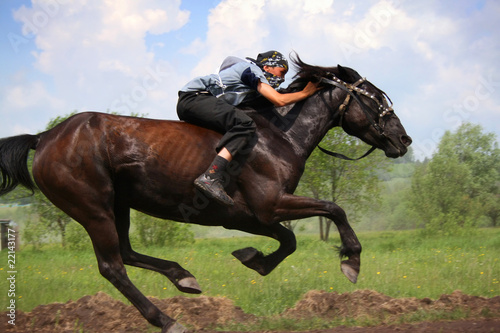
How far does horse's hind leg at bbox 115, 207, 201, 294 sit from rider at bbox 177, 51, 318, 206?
38.0 inches

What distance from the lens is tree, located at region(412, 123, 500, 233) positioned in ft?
80.3

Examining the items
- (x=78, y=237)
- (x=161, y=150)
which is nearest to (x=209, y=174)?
(x=161, y=150)

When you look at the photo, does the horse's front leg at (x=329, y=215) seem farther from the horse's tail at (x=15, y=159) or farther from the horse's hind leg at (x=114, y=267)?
the horse's tail at (x=15, y=159)

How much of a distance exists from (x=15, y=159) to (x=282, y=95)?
113 inches

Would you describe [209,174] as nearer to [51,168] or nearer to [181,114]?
[181,114]

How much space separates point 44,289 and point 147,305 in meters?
3.76

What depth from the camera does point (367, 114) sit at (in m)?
5.23

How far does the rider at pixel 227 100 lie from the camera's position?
14.7 ft

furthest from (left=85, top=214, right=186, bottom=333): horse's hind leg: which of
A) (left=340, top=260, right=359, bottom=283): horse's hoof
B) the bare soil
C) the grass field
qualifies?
(left=340, top=260, right=359, bottom=283): horse's hoof

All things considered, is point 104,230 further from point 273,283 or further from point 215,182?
point 273,283

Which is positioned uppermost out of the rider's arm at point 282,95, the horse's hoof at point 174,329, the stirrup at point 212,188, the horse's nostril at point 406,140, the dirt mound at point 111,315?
the rider's arm at point 282,95

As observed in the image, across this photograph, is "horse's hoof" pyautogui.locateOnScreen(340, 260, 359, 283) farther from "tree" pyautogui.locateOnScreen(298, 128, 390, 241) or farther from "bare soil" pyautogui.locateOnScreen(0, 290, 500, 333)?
"tree" pyautogui.locateOnScreen(298, 128, 390, 241)

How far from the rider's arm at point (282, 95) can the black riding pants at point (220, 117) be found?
297 millimetres

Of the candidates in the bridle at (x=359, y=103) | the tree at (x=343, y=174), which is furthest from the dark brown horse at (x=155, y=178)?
the tree at (x=343, y=174)
